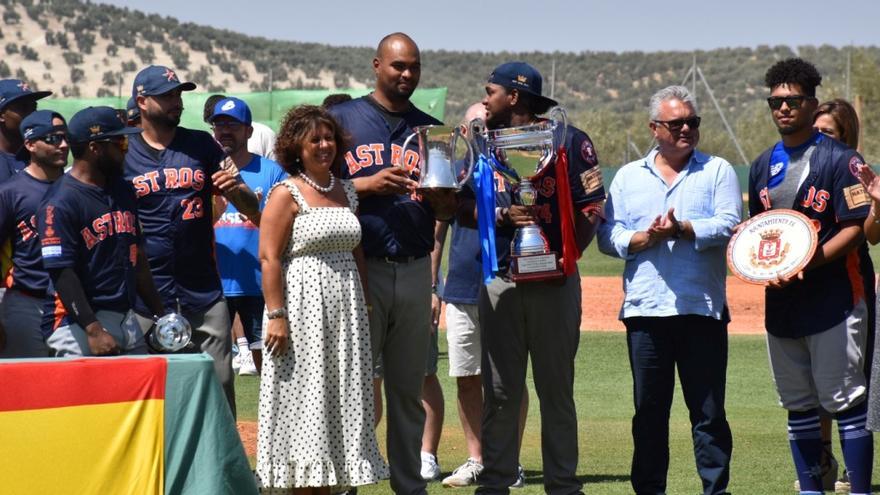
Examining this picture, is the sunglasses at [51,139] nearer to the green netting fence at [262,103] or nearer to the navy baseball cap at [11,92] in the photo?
the navy baseball cap at [11,92]

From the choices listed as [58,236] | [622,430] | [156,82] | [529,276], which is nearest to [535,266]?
[529,276]

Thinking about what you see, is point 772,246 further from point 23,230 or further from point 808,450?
point 23,230

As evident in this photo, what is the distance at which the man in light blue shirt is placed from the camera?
7184 millimetres

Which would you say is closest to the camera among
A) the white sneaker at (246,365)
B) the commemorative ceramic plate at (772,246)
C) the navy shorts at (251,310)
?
the commemorative ceramic plate at (772,246)

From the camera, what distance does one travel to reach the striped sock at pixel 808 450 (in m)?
7.46

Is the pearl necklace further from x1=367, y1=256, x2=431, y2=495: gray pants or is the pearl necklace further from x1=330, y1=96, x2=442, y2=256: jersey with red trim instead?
x1=367, y1=256, x2=431, y2=495: gray pants

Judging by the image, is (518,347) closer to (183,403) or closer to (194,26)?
(183,403)

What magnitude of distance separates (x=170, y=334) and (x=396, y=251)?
1212mm

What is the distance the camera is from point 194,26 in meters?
83.5

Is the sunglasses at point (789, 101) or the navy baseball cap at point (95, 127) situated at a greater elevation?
the sunglasses at point (789, 101)

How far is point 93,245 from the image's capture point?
6762 millimetres

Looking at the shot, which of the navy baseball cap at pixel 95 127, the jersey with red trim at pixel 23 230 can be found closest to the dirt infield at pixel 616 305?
the jersey with red trim at pixel 23 230

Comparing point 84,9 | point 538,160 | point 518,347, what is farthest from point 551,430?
point 84,9

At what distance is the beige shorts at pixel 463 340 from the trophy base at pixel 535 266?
163 centimetres
